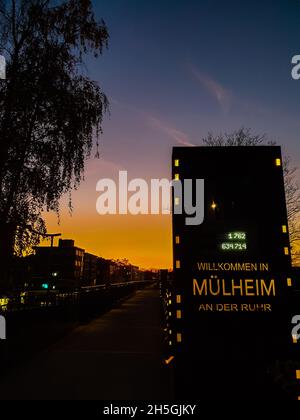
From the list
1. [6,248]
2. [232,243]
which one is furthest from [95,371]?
[232,243]

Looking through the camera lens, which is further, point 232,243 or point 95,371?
point 95,371

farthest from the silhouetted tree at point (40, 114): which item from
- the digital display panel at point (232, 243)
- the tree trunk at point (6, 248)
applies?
the digital display panel at point (232, 243)

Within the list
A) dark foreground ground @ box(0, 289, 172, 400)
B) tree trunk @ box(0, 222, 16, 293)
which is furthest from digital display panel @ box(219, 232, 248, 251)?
tree trunk @ box(0, 222, 16, 293)

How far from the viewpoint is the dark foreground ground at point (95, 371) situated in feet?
18.4

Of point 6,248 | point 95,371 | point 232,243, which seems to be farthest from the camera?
point 6,248

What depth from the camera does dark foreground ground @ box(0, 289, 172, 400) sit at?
5.60 meters

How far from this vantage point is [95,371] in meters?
6.85

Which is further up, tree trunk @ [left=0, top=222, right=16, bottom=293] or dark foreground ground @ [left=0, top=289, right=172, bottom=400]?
tree trunk @ [left=0, top=222, right=16, bottom=293]

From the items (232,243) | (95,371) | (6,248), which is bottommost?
(95,371)

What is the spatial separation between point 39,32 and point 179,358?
316 inches

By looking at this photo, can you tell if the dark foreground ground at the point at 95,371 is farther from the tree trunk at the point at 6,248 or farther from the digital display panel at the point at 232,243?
the digital display panel at the point at 232,243

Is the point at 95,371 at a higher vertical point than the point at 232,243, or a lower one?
lower

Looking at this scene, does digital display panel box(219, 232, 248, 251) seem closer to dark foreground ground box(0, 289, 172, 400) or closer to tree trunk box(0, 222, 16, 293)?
dark foreground ground box(0, 289, 172, 400)

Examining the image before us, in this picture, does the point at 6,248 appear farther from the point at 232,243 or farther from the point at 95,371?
the point at 232,243
